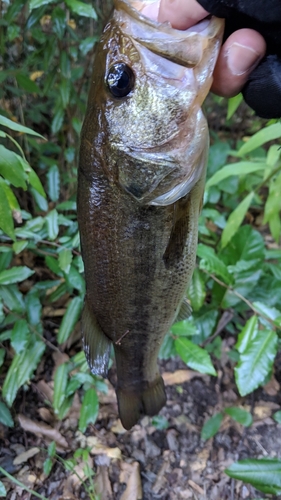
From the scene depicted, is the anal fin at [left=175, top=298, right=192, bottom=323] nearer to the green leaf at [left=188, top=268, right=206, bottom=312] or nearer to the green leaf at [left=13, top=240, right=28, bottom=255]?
the green leaf at [left=188, top=268, right=206, bottom=312]

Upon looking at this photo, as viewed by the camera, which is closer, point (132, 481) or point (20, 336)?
point (20, 336)

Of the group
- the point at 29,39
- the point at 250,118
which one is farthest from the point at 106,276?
the point at 250,118

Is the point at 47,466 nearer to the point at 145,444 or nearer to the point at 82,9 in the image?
the point at 145,444

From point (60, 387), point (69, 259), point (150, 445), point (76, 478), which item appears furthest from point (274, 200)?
point (76, 478)

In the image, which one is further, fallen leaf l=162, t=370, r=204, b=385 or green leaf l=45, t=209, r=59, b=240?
fallen leaf l=162, t=370, r=204, b=385

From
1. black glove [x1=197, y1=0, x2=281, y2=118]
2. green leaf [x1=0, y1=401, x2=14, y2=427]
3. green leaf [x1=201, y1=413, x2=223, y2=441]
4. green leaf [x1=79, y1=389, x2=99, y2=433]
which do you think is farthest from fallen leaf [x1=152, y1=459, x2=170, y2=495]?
black glove [x1=197, y1=0, x2=281, y2=118]

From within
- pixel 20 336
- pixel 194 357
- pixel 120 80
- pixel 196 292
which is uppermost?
pixel 120 80

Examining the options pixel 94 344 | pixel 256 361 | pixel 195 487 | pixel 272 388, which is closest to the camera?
pixel 94 344
